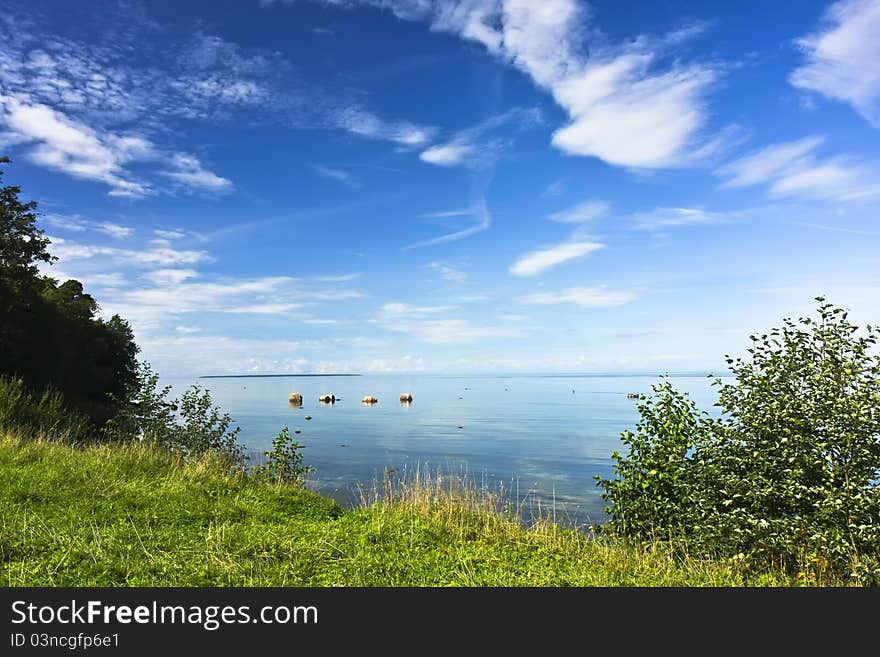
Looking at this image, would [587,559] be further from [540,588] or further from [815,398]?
[815,398]

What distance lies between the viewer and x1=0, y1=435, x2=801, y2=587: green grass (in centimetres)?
750

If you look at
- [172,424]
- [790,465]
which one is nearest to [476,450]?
[172,424]

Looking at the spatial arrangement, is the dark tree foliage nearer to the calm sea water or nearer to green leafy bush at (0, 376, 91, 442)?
green leafy bush at (0, 376, 91, 442)

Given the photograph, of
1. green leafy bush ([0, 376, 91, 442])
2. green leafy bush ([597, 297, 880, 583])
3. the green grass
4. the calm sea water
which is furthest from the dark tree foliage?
green leafy bush ([597, 297, 880, 583])

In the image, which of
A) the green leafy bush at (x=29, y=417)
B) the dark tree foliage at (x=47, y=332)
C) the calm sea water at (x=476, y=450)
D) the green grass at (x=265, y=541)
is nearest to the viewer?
the green grass at (x=265, y=541)

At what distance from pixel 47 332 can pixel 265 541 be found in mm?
44668

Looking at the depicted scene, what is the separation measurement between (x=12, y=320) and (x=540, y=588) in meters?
43.6

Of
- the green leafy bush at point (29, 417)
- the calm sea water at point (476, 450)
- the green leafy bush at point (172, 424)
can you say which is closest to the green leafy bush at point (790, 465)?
the calm sea water at point (476, 450)

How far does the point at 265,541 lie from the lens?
8.94 metres

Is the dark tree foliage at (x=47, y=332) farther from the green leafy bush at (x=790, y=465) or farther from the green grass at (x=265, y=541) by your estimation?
the green leafy bush at (x=790, y=465)

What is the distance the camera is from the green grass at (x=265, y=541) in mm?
7496

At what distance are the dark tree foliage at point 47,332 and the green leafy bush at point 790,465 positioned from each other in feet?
97.6

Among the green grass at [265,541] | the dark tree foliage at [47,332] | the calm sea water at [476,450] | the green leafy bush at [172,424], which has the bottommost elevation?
the calm sea water at [476,450]

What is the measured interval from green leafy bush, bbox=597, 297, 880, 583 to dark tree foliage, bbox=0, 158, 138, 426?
2974 cm
